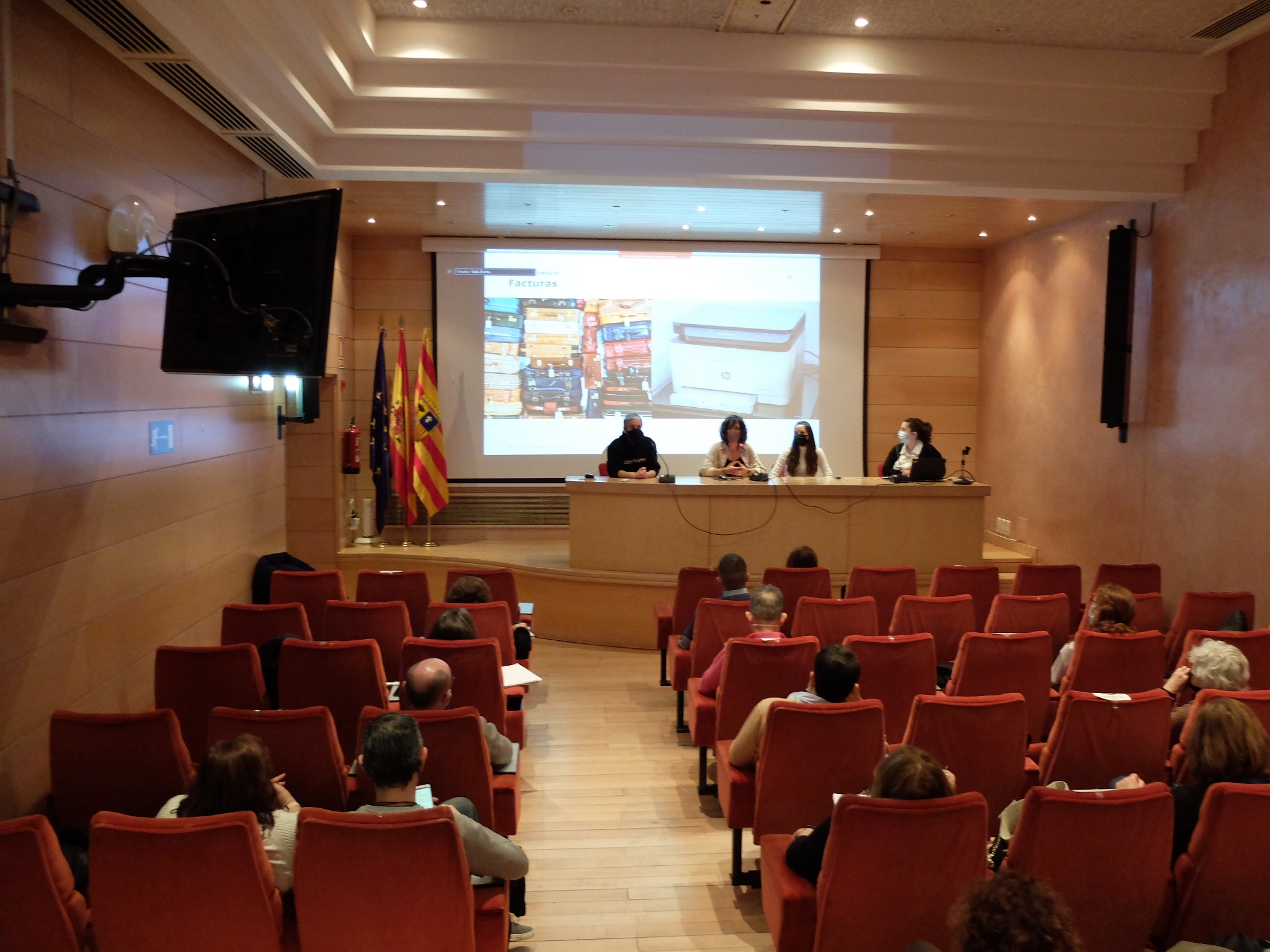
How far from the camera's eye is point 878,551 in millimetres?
7277

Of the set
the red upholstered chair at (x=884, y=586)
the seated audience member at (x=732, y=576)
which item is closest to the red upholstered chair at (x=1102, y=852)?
the seated audience member at (x=732, y=576)

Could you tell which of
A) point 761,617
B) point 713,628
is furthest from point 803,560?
point 761,617

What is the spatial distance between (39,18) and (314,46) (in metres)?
1.66

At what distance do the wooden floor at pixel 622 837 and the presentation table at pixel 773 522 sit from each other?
1321 millimetres

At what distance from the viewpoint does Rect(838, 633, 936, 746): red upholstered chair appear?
3.92 m

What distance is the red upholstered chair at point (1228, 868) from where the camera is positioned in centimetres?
234

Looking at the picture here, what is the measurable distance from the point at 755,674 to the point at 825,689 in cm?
64

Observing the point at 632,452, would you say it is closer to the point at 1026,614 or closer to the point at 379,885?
the point at 1026,614

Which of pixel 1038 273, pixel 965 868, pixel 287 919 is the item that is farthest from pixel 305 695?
pixel 1038 273

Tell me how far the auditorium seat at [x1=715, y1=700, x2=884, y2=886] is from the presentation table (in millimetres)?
3936

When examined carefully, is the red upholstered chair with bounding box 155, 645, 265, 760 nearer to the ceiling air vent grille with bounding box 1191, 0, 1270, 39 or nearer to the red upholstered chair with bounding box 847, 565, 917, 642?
the red upholstered chair with bounding box 847, 565, 917, 642

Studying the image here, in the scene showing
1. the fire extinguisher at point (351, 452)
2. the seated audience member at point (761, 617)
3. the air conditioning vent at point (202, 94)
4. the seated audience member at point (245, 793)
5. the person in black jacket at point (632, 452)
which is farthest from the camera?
the fire extinguisher at point (351, 452)

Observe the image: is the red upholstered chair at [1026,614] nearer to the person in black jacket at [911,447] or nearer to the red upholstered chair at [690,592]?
the red upholstered chair at [690,592]

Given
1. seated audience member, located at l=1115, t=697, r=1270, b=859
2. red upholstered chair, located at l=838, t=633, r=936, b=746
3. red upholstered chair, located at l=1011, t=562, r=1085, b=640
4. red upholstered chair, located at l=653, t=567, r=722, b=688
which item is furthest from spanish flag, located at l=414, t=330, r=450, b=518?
seated audience member, located at l=1115, t=697, r=1270, b=859
